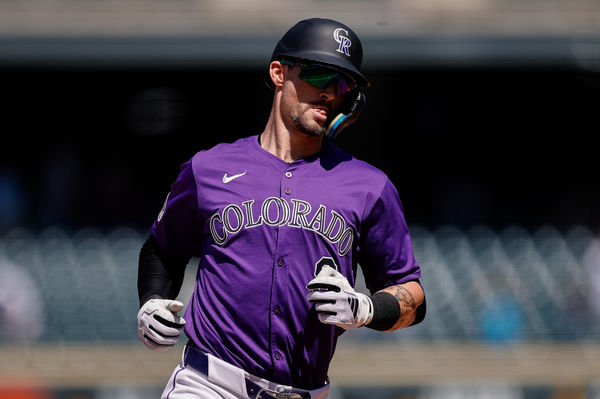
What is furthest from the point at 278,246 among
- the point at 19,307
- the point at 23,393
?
the point at 19,307

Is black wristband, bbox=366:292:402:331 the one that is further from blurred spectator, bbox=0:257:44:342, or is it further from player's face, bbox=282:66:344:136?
blurred spectator, bbox=0:257:44:342

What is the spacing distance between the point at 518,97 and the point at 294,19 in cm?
378

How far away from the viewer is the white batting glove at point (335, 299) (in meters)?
2.71

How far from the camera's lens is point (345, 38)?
10.4ft

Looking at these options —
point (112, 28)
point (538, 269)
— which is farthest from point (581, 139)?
point (112, 28)

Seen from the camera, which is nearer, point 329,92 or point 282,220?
point 282,220

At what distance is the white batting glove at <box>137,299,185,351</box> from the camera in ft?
9.50

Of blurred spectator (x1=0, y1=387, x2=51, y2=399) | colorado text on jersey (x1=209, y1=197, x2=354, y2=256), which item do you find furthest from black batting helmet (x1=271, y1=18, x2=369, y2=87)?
blurred spectator (x1=0, y1=387, x2=51, y2=399)

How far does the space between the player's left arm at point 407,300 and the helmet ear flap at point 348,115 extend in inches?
21.6

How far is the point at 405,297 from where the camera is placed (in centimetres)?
304

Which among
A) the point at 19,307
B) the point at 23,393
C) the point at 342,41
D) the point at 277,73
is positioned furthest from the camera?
the point at 19,307

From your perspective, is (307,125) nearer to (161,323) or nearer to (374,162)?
(161,323)

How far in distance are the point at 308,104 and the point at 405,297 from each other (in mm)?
701

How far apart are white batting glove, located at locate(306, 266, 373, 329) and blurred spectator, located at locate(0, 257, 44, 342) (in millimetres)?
7132
